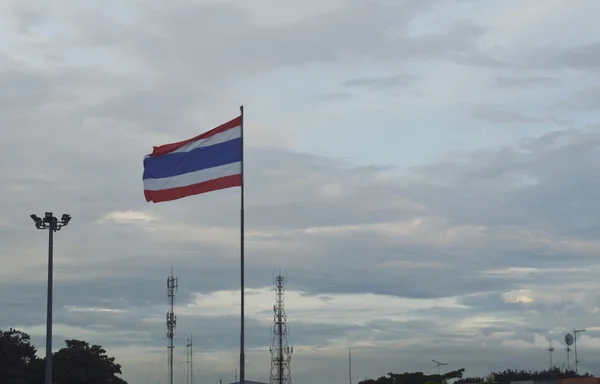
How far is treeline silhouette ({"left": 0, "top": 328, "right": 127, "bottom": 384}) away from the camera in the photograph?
98938 millimetres

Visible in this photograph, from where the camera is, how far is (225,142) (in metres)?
33.6

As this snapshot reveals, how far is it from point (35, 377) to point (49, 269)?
194ft

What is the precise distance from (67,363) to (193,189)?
76621 mm

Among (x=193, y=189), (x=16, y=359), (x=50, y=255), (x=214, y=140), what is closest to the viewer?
(x=193, y=189)

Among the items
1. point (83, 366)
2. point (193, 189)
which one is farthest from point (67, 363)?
point (193, 189)

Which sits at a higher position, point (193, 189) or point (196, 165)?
point (196, 165)

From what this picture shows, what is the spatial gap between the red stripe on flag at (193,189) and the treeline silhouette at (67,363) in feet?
231

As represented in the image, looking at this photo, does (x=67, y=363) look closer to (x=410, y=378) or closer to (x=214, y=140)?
(x=410, y=378)

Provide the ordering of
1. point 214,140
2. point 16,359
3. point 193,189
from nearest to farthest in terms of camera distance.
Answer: point 193,189 < point 214,140 < point 16,359

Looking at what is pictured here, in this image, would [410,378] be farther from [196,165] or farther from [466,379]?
[196,165]

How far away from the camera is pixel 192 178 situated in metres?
33.6

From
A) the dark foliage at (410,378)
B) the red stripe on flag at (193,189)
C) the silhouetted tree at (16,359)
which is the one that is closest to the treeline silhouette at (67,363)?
the silhouetted tree at (16,359)

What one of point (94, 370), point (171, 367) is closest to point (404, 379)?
point (171, 367)

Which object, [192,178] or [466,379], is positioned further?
[466,379]
